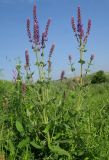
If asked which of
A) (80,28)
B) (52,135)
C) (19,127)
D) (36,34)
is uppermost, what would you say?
(80,28)

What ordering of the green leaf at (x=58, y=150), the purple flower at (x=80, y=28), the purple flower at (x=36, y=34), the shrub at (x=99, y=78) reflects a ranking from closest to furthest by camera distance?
1. the green leaf at (x=58, y=150)
2. the purple flower at (x=36, y=34)
3. the purple flower at (x=80, y=28)
4. the shrub at (x=99, y=78)

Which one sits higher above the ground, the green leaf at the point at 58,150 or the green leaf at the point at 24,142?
the green leaf at the point at 24,142

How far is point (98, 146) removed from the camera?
4.48 metres

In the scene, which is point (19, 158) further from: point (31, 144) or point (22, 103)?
point (22, 103)

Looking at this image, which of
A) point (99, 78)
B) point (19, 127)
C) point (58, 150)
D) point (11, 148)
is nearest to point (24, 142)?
point (11, 148)

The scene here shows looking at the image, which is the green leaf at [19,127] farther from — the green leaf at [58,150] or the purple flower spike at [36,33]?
the purple flower spike at [36,33]

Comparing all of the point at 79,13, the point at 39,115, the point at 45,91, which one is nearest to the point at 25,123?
the point at 39,115

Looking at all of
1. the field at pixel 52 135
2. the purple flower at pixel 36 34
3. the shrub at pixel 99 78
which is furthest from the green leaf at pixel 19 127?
the shrub at pixel 99 78

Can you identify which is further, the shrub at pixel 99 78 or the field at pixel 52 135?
the shrub at pixel 99 78

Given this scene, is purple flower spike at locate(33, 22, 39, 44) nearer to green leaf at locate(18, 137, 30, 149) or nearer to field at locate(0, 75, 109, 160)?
field at locate(0, 75, 109, 160)

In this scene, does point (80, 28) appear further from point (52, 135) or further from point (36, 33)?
point (52, 135)

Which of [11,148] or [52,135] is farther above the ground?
[52,135]

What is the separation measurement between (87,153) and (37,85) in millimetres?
1054

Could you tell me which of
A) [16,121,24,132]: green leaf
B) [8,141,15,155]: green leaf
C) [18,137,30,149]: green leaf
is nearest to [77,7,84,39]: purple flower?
[16,121,24,132]: green leaf
